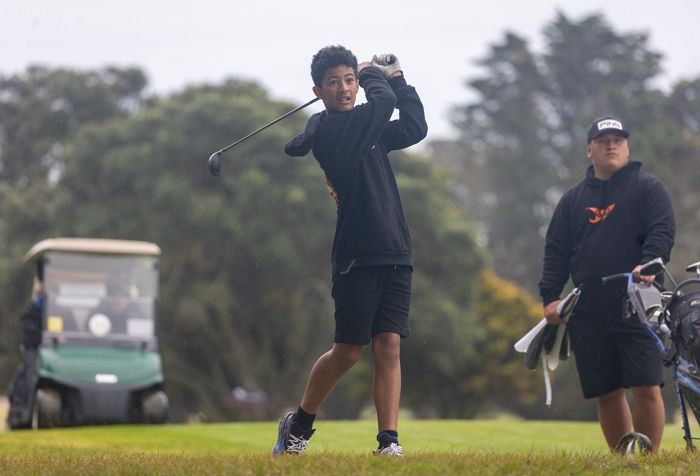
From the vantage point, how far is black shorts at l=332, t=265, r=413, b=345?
6.57 meters

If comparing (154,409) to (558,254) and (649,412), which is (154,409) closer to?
(558,254)

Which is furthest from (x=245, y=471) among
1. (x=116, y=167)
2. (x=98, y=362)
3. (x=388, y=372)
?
(x=116, y=167)

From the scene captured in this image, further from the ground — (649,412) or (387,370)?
(387,370)

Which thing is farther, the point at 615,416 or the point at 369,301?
the point at 615,416

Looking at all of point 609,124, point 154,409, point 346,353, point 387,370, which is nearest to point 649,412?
point 609,124

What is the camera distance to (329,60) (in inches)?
265

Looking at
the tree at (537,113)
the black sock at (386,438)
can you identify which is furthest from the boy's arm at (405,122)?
the tree at (537,113)

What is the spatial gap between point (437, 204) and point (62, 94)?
14190 millimetres

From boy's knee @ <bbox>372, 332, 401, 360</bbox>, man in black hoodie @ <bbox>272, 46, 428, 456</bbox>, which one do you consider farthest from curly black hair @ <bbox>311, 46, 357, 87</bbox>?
boy's knee @ <bbox>372, 332, 401, 360</bbox>

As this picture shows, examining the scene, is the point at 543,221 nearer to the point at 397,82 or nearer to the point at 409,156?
the point at 409,156

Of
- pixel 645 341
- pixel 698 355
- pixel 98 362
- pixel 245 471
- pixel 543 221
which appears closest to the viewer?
pixel 245 471

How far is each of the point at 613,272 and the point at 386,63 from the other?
1777 mm

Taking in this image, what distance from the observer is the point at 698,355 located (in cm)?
655

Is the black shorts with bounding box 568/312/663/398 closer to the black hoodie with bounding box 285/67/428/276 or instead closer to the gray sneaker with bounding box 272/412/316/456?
the black hoodie with bounding box 285/67/428/276
